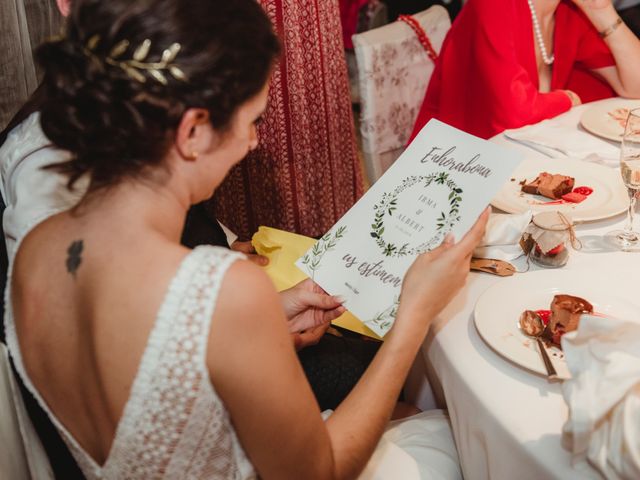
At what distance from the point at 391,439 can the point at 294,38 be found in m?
1.64

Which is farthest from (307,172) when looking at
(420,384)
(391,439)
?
(391,439)

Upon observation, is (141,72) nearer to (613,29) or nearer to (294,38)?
(294,38)

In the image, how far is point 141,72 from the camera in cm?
90

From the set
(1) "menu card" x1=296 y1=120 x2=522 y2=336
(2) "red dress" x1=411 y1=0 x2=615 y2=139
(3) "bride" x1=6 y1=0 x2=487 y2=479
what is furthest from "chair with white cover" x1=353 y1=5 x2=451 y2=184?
(3) "bride" x1=6 y1=0 x2=487 y2=479

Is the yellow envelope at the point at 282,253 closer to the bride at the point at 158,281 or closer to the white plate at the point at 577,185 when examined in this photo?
the white plate at the point at 577,185

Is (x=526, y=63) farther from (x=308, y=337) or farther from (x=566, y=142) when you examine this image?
(x=308, y=337)

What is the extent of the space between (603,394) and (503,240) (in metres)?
0.57

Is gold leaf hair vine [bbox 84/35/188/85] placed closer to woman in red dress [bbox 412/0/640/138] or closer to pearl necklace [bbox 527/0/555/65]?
woman in red dress [bbox 412/0/640/138]

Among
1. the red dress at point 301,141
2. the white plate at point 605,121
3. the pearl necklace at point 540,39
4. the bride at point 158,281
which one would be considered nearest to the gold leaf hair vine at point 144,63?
the bride at point 158,281

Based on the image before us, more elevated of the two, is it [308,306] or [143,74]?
[143,74]

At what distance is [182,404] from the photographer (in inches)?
36.6

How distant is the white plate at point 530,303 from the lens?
1.10 m

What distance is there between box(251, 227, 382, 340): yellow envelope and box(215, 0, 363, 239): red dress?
0.88 metres

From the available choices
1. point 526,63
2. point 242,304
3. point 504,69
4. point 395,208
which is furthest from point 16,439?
point 526,63
